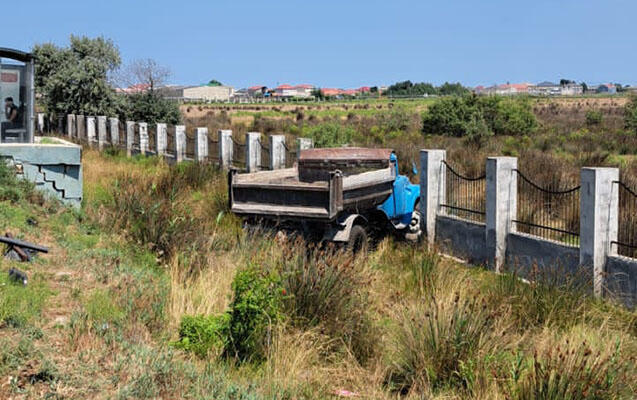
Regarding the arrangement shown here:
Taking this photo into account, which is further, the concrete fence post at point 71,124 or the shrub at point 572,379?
the concrete fence post at point 71,124

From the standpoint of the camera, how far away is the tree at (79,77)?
4359 centimetres

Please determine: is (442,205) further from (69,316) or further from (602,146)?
(602,146)

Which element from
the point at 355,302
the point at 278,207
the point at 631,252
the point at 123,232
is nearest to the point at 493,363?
the point at 355,302

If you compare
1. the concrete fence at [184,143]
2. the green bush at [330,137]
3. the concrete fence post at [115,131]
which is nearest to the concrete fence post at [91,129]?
the concrete fence at [184,143]

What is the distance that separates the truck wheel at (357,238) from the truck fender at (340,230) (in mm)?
107

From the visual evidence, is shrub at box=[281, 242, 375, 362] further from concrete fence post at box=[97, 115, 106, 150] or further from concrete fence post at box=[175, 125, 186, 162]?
concrete fence post at box=[97, 115, 106, 150]

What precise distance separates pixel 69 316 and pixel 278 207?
524cm

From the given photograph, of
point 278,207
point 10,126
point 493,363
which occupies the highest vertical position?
point 10,126

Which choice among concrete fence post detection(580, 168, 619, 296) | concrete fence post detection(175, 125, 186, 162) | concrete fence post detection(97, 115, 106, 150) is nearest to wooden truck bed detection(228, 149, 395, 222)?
concrete fence post detection(580, 168, 619, 296)

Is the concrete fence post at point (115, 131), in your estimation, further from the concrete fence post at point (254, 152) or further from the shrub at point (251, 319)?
the shrub at point (251, 319)

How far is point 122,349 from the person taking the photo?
6391 mm

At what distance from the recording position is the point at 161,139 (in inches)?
1149

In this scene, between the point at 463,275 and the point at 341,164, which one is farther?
the point at 341,164

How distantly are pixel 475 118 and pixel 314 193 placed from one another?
86.6ft
